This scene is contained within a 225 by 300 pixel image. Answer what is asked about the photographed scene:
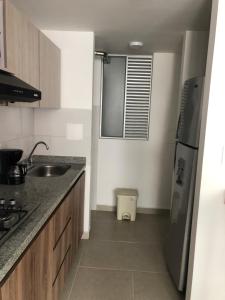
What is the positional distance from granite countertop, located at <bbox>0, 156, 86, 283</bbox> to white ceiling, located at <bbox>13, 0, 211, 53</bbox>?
1419 millimetres

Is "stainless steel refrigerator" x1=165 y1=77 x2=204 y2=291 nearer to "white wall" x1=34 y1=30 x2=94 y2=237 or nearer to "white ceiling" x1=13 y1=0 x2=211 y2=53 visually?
"white ceiling" x1=13 y1=0 x2=211 y2=53

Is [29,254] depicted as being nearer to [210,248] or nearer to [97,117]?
[210,248]

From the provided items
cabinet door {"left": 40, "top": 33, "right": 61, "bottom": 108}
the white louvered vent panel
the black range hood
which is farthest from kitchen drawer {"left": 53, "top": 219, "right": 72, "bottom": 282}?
the white louvered vent panel

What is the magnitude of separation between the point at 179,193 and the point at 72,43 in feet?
6.31

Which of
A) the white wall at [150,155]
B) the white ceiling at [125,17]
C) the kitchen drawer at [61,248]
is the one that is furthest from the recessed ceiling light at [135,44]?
the kitchen drawer at [61,248]

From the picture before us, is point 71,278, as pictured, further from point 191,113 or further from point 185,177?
point 191,113

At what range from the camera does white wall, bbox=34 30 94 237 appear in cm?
271

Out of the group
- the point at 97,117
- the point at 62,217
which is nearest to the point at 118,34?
the point at 97,117

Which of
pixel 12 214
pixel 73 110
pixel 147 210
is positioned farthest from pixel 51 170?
pixel 147 210

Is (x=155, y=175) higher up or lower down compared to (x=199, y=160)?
lower down

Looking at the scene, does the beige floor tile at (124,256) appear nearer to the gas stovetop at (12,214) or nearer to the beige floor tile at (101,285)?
the beige floor tile at (101,285)

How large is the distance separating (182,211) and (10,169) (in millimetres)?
1458

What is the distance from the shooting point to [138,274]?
2.40m

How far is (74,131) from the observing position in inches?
113
